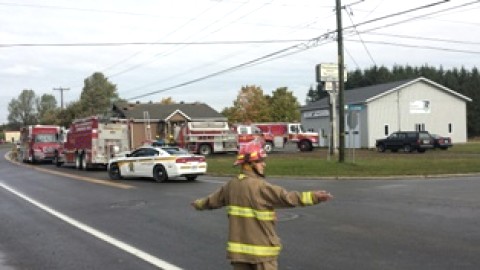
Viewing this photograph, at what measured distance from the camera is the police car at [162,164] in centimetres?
2141

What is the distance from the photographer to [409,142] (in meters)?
43.3

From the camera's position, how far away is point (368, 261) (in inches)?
291

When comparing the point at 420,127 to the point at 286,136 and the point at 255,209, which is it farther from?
the point at 255,209

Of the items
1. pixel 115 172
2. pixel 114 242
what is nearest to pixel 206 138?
pixel 115 172

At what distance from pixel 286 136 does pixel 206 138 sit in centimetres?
787

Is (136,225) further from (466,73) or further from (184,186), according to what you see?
(466,73)

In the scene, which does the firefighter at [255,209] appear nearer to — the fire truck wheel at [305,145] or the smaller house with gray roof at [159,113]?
the fire truck wheel at [305,145]

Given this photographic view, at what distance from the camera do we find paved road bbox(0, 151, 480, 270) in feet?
25.3

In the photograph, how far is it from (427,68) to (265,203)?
103009mm

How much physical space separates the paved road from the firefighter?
2722 millimetres

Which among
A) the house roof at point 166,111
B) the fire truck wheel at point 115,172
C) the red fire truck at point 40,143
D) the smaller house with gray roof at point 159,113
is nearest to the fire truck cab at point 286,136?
the red fire truck at point 40,143

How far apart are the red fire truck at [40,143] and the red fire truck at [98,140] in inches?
359

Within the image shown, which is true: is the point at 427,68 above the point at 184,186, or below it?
above

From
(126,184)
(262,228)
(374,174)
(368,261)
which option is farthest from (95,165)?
(262,228)
